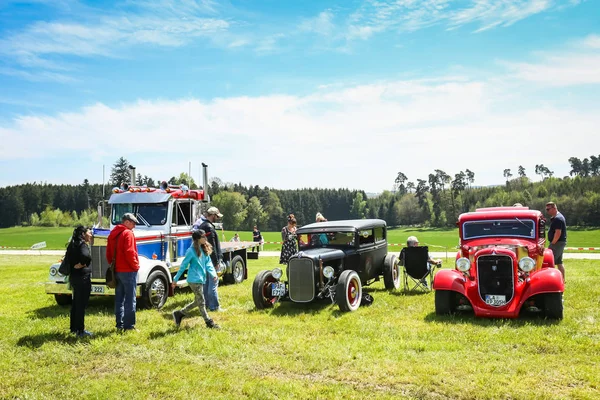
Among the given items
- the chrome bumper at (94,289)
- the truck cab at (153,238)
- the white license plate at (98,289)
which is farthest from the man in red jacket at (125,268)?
the white license plate at (98,289)

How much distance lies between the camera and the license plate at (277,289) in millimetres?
9914

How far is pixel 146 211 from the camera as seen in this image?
465 inches

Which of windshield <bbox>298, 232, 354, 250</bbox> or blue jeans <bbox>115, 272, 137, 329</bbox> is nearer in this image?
blue jeans <bbox>115, 272, 137, 329</bbox>

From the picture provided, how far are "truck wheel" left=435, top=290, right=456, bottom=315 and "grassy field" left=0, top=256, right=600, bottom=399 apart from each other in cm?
19

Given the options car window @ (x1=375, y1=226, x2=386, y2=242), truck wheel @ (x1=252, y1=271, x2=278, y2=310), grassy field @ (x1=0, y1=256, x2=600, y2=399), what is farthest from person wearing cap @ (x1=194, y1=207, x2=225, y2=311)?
car window @ (x1=375, y1=226, x2=386, y2=242)

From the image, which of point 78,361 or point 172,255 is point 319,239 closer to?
point 172,255

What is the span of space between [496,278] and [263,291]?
14.9 feet

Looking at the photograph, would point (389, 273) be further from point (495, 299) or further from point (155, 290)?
point (155, 290)

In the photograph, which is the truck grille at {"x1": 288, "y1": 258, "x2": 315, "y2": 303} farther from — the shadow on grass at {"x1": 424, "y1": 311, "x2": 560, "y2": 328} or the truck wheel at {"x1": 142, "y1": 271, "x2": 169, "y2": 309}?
the truck wheel at {"x1": 142, "y1": 271, "x2": 169, "y2": 309}

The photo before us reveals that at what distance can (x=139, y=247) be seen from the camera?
10477 millimetres

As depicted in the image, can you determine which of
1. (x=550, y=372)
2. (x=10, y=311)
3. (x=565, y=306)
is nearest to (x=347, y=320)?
(x=550, y=372)

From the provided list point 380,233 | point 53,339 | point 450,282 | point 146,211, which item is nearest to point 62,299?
Result: point 146,211

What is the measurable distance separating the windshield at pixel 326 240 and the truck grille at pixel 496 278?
3168 millimetres

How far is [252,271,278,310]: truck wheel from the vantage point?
9.81 m
